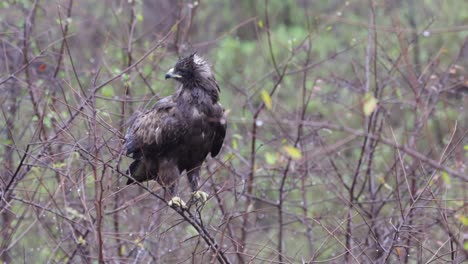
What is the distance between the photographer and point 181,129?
6.04 meters

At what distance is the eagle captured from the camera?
19.9 ft

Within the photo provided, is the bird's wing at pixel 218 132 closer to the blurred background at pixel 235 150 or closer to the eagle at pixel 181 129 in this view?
the eagle at pixel 181 129

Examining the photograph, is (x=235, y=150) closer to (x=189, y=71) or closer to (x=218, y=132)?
(x=218, y=132)

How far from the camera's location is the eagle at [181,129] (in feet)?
19.9

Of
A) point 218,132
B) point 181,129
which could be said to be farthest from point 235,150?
point 181,129

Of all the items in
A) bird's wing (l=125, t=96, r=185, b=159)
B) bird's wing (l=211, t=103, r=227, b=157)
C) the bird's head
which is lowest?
bird's wing (l=211, t=103, r=227, b=157)

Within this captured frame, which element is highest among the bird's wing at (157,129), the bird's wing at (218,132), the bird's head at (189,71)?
the bird's head at (189,71)

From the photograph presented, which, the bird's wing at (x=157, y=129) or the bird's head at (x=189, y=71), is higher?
the bird's head at (x=189, y=71)

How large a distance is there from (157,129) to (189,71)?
0.53m

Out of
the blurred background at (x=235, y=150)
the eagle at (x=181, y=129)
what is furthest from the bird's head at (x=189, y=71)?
the blurred background at (x=235, y=150)

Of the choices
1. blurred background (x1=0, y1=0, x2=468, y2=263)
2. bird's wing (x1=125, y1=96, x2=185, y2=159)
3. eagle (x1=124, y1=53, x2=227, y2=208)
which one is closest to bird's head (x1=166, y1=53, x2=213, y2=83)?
eagle (x1=124, y1=53, x2=227, y2=208)

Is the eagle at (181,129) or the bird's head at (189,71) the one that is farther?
the bird's head at (189,71)

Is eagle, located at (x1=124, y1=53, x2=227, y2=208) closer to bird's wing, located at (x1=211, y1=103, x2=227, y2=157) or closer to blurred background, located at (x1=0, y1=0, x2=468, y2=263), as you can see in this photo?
bird's wing, located at (x1=211, y1=103, x2=227, y2=157)

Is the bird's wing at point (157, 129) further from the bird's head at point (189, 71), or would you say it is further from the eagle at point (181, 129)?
the bird's head at point (189, 71)
